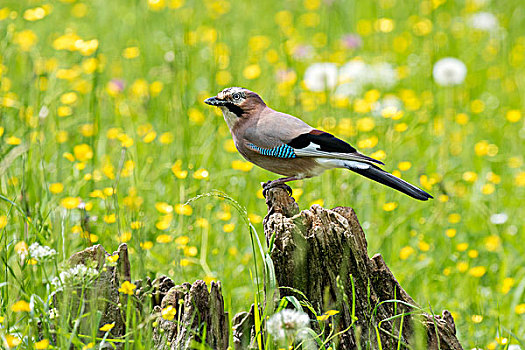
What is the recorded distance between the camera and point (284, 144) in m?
3.82

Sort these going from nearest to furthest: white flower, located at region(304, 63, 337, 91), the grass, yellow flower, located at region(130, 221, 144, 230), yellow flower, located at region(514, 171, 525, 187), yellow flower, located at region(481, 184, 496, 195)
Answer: yellow flower, located at region(130, 221, 144, 230) → the grass → yellow flower, located at region(481, 184, 496, 195) → yellow flower, located at region(514, 171, 525, 187) → white flower, located at region(304, 63, 337, 91)

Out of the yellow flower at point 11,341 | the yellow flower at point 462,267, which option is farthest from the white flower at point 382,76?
→ the yellow flower at point 11,341

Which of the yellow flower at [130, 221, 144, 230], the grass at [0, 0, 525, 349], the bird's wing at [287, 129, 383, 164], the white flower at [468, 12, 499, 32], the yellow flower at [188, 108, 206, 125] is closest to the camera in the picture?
the yellow flower at [130, 221, 144, 230]

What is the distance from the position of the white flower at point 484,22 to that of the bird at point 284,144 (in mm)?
5380

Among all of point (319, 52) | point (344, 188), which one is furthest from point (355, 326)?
point (319, 52)

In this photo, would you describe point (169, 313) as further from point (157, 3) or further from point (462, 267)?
point (157, 3)

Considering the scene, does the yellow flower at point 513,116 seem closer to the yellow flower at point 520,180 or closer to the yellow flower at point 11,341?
the yellow flower at point 520,180

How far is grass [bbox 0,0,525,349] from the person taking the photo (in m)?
4.24

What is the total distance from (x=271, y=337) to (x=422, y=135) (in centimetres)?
379

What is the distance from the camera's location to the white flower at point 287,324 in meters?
2.70

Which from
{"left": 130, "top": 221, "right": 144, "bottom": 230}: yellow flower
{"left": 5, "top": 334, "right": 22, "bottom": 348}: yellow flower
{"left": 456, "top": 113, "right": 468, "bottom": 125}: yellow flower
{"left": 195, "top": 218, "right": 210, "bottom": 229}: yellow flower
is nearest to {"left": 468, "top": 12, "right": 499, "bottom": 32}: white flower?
{"left": 456, "top": 113, "right": 468, "bottom": 125}: yellow flower

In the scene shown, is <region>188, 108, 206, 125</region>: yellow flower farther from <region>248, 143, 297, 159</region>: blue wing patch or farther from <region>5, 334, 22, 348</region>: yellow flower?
<region>5, 334, 22, 348</region>: yellow flower

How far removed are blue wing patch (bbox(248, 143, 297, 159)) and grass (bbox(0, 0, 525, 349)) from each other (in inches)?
23.2

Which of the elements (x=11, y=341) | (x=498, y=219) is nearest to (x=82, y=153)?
(x=11, y=341)
